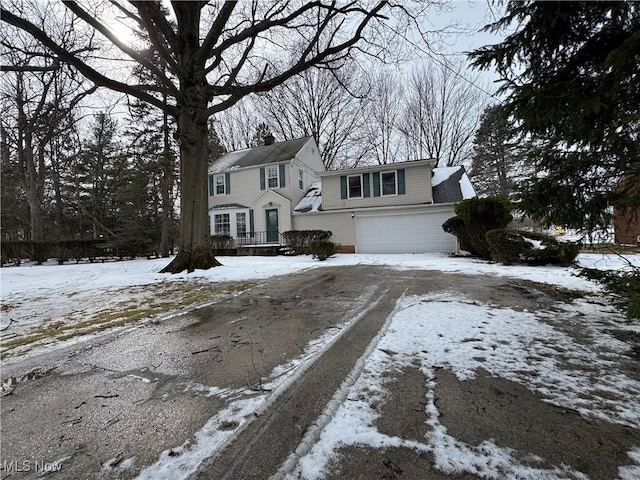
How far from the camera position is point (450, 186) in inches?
581

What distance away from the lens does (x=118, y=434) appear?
154cm

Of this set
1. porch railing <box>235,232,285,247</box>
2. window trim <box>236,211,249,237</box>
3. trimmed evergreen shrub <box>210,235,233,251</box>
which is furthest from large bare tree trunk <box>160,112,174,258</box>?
window trim <box>236,211,249,237</box>

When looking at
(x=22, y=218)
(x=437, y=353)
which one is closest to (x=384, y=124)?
(x=437, y=353)

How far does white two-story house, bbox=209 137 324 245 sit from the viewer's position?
17.4 m

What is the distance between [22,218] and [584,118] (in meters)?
31.9

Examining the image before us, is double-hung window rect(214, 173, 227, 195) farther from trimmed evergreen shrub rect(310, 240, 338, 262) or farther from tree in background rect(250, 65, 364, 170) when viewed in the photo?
trimmed evergreen shrub rect(310, 240, 338, 262)

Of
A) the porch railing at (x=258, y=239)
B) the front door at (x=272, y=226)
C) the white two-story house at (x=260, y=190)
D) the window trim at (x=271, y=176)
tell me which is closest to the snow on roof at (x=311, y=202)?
the white two-story house at (x=260, y=190)

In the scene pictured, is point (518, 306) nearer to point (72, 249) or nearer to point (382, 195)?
point (382, 195)

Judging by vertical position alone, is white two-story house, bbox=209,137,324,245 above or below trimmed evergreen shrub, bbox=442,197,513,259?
above

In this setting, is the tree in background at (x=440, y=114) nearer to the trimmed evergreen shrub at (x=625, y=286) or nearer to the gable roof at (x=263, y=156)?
the gable roof at (x=263, y=156)

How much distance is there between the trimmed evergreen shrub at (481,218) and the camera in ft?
30.8

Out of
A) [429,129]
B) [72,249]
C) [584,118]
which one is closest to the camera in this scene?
[584,118]

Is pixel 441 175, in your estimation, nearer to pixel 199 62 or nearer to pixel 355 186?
pixel 355 186

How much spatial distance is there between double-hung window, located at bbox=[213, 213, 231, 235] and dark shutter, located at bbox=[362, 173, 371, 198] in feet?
28.6
